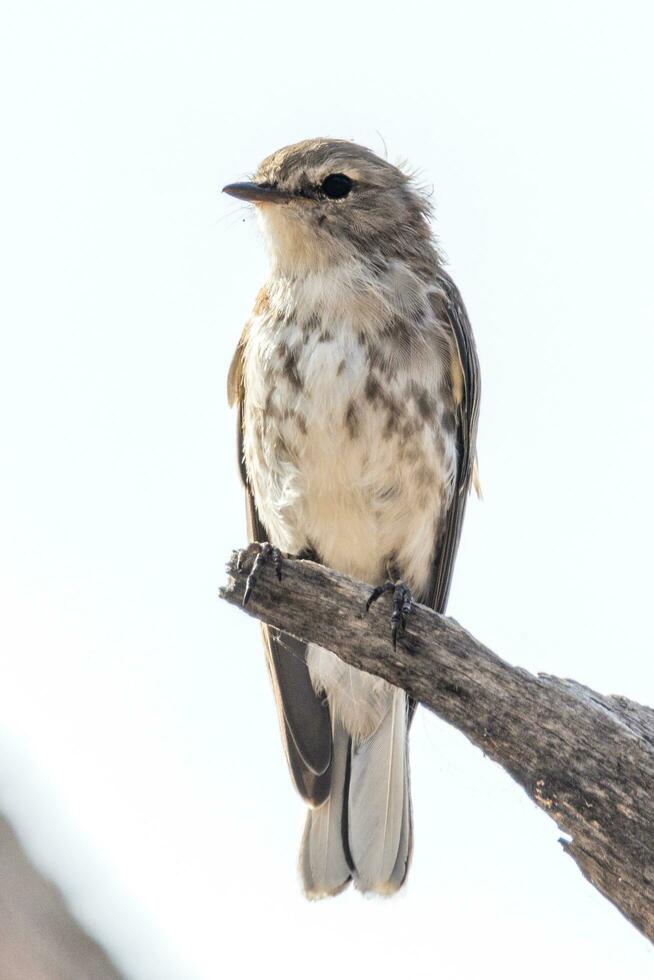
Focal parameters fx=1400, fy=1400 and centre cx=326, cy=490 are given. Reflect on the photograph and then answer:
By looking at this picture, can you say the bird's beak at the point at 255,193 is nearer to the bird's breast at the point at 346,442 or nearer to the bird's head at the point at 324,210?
the bird's head at the point at 324,210

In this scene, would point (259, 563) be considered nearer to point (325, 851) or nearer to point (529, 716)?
point (529, 716)

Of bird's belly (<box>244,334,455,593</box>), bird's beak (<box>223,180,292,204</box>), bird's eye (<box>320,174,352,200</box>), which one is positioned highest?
bird's eye (<box>320,174,352,200</box>)

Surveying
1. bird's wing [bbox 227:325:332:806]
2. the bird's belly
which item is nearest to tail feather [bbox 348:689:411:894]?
bird's wing [bbox 227:325:332:806]

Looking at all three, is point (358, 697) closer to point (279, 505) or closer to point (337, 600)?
point (279, 505)

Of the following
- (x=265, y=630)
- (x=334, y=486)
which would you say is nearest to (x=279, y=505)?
(x=334, y=486)

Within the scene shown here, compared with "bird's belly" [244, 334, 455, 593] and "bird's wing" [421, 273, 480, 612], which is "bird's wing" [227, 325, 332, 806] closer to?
"bird's belly" [244, 334, 455, 593]

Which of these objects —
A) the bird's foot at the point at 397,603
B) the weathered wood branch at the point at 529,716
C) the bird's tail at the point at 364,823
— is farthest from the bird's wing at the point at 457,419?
the weathered wood branch at the point at 529,716
